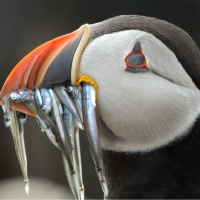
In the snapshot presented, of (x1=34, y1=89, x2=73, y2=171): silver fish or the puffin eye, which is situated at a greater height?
the puffin eye

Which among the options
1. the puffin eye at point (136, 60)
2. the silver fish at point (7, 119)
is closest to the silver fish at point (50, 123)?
the silver fish at point (7, 119)

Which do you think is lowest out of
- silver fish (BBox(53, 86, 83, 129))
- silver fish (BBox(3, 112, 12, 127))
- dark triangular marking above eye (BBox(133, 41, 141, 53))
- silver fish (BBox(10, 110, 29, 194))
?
silver fish (BBox(10, 110, 29, 194))

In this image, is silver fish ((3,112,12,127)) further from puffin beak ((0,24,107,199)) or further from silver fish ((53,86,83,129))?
silver fish ((53,86,83,129))

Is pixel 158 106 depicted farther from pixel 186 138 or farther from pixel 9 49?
pixel 9 49

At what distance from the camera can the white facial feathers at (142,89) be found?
62.6 inches

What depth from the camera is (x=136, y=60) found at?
158cm

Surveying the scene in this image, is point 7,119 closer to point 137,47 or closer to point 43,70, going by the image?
point 43,70

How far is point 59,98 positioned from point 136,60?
0.28 m

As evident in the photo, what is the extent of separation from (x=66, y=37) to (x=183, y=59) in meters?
0.39

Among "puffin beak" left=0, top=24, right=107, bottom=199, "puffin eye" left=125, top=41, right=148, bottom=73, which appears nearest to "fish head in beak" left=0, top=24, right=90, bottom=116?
"puffin beak" left=0, top=24, right=107, bottom=199

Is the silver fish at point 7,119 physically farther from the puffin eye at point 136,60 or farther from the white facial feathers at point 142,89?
the puffin eye at point 136,60

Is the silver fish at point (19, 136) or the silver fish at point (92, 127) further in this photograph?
the silver fish at point (19, 136)

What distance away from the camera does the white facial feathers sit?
62.6 inches

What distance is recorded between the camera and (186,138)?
66.2 inches
